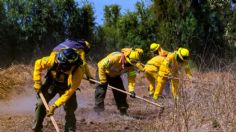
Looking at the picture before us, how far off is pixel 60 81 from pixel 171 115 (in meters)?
2.13

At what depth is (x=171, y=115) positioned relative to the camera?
8641 mm

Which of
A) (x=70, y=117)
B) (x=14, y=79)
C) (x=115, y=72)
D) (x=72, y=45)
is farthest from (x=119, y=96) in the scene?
(x=14, y=79)

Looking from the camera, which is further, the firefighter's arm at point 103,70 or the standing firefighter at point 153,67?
the standing firefighter at point 153,67

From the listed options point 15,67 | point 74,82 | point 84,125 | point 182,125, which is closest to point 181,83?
point 182,125

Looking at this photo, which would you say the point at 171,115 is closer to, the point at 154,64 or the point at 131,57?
the point at 131,57

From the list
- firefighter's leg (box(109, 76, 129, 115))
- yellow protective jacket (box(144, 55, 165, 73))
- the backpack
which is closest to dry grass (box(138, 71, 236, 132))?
the backpack

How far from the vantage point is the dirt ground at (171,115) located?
327 inches

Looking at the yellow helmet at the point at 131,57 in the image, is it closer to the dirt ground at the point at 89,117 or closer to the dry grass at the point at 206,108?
the dirt ground at the point at 89,117

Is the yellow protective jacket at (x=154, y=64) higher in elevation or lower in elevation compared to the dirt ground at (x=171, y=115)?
higher

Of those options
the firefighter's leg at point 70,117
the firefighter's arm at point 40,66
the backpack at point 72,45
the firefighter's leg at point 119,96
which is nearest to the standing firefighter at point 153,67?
the firefighter's leg at point 119,96

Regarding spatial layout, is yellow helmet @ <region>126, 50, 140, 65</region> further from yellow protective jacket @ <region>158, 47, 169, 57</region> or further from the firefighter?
yellow protective jacket @ <region>158, 47, 169, 57</region>

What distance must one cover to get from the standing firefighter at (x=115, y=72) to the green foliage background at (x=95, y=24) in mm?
10787

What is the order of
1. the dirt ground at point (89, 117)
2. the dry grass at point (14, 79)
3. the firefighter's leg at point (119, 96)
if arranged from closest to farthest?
the dirt ground at point (89, 117), the firefighter's leg at point (119, 96), the dry grass at point (14, 79)

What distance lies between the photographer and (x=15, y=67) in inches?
854
